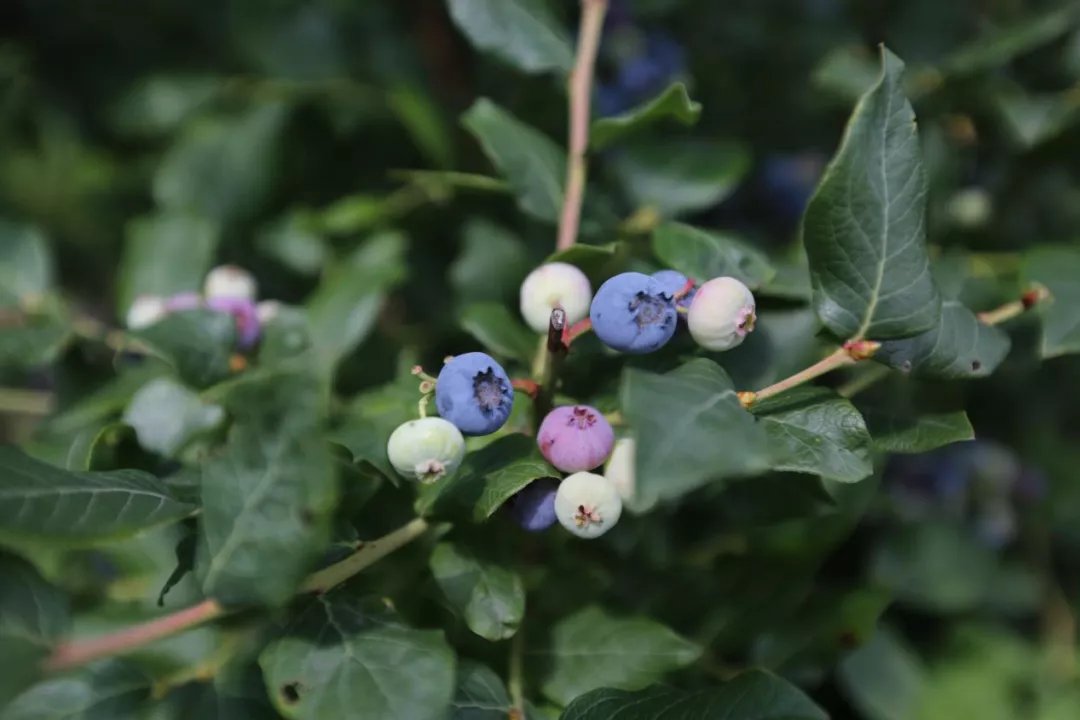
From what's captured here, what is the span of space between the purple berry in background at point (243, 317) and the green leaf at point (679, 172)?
Result: 44 centimetres

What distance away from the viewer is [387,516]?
0.76 metres

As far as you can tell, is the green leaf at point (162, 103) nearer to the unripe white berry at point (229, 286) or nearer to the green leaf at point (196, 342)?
the unripe white berry at point (229, 286)

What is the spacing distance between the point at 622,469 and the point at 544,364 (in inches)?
5.0

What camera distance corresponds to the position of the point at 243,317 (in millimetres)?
948

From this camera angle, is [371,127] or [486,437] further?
[371,127]

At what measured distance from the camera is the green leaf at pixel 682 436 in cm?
52

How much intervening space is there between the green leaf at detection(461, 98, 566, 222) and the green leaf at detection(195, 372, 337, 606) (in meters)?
0.39

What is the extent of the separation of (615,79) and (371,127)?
336 mm

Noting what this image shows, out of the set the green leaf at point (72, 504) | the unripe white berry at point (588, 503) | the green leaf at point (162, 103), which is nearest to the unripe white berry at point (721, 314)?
the unripe white berry at point (588, 503)

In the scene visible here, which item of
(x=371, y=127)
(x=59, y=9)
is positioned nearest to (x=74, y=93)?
(x=59, y=9)

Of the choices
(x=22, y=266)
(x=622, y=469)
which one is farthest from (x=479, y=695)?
(x=22, y=266)

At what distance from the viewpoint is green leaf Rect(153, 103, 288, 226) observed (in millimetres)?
1383

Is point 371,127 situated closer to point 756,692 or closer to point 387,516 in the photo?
point 387,516

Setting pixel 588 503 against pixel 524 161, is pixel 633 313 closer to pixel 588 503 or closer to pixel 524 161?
pixel 588 503
